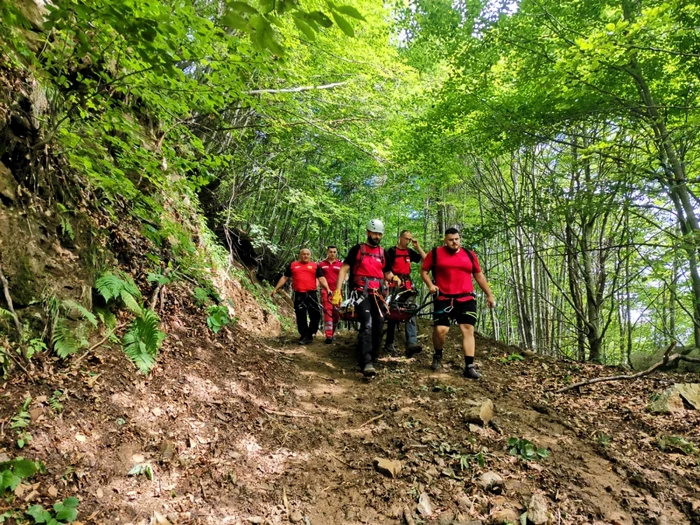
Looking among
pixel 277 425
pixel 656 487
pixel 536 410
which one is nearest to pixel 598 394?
pixel 536 410

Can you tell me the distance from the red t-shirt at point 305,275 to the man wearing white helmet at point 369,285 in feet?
6.42

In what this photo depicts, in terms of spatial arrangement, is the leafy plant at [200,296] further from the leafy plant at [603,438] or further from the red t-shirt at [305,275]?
the leafy plant at [603,438]

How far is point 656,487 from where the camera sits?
296 centimetres

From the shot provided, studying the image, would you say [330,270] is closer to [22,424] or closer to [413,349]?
[413,349]

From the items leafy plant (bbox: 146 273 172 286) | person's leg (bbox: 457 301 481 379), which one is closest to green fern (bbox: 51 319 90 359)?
leafy plant (bbox: 146 273 172 286)

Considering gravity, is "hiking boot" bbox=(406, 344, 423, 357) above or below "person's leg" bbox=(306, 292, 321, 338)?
below

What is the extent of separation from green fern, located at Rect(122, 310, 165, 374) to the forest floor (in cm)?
9

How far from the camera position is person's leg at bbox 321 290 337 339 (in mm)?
7457

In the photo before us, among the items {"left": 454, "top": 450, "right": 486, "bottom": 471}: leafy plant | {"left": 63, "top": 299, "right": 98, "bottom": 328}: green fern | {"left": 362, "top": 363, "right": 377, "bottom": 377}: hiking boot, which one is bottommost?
{"left": 454, "top": 450, "right": 486, "bottom": 471}: leafy plant

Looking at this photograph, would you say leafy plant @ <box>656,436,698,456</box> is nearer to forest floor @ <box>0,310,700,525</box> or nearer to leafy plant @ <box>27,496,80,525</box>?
forest floor @ <box>0,310,700,525</box>

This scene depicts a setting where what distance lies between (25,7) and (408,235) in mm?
5651

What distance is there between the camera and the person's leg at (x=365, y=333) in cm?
526

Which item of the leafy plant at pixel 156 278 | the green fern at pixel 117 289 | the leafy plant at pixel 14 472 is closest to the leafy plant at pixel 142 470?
the leafy plant at pixel 14 472

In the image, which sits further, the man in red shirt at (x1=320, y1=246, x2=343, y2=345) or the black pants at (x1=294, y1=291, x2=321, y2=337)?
the man in red shirt at (x1=320, y1=246, x2=343, y2=345)
